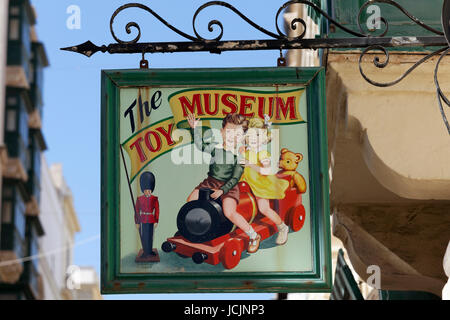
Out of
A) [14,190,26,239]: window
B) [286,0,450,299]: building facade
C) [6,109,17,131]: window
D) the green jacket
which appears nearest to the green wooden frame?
the green jacket

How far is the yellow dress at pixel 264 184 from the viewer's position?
724 cm

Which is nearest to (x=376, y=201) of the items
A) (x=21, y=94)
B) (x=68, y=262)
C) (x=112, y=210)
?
(x=112, y=210)

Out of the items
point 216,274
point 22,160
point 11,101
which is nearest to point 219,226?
point 216,274

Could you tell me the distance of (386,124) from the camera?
7.84m

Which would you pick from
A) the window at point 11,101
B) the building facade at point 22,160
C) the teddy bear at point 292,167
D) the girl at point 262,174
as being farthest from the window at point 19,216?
the teddy bear at point 292,167

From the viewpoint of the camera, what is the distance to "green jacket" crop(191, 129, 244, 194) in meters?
7.25

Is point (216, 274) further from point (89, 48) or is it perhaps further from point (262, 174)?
point (89, 48)

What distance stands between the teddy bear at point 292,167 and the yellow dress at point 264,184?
0.05 meters

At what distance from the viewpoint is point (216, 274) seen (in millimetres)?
7047

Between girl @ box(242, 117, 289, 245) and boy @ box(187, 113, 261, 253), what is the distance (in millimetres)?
59
